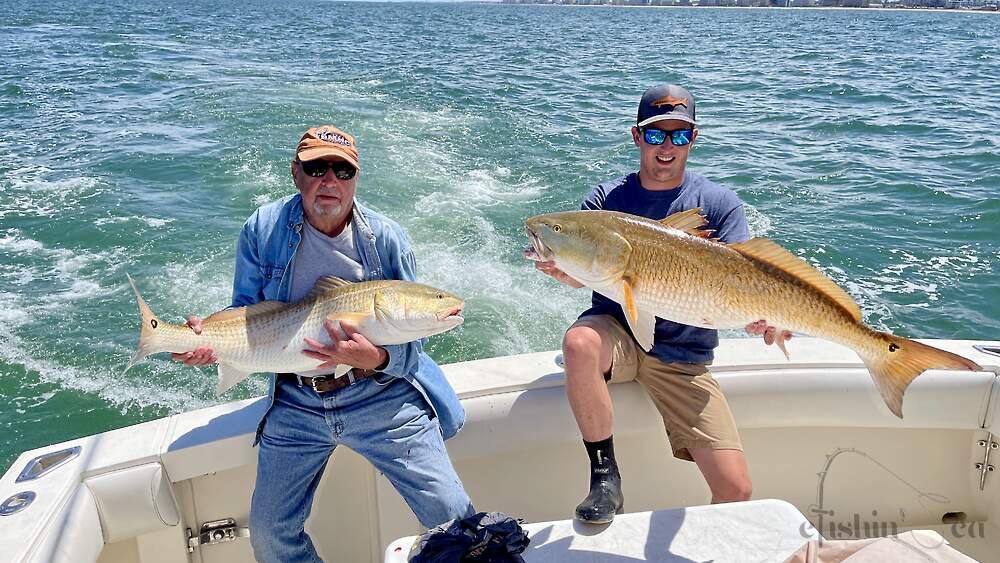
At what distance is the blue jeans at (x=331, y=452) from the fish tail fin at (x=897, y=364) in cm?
151

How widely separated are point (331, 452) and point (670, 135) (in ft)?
6.52

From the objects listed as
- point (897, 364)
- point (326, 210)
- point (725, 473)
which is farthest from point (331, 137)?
point (897, 364)

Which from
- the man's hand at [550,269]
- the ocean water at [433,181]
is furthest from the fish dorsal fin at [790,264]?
the ocean water at [433,181]

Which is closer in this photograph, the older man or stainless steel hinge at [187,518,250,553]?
the older man

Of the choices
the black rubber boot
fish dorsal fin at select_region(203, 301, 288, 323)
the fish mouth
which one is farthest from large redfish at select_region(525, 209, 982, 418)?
fish dorsal fin at select_region(203, 301, 288, 323)

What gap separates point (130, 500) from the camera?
2.70m

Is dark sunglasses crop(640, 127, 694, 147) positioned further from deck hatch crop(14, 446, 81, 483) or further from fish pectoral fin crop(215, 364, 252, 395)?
deck hatch crop(14, 446, 81, 483)

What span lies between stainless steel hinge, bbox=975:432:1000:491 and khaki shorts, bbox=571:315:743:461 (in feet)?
3.59

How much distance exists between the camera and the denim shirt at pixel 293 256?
2.96 m

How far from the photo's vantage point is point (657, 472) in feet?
11.2

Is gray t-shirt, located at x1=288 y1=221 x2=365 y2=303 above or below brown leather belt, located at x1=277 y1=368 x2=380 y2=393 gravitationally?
above

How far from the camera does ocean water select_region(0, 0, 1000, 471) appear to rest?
6621 mm

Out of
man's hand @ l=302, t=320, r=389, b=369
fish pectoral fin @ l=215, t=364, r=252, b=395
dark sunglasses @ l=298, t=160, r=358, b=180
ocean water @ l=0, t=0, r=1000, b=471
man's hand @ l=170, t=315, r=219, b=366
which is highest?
dark sunglasses @ l=298, t=160, r=358, b=180

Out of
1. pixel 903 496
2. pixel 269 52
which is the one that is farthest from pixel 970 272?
pixel 269 52
